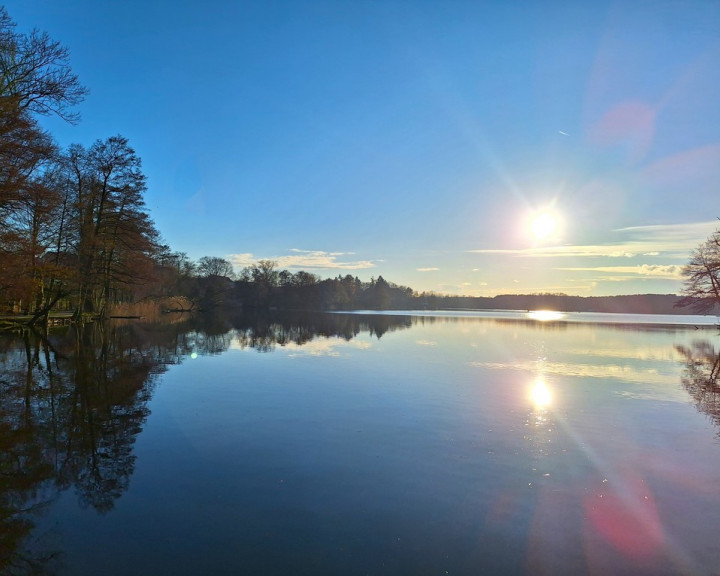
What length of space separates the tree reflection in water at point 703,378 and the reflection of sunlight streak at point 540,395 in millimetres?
3271

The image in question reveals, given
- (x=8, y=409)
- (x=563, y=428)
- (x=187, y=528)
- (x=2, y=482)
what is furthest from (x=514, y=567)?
(x=8, y=409)

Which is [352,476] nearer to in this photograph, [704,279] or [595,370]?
[595,370]

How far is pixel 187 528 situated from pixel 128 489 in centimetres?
139

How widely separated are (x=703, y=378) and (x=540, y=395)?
7659 mm

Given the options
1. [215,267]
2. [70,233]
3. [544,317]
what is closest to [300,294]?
[215,267]

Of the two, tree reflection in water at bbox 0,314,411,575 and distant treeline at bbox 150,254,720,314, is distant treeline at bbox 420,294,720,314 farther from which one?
tree reflection in water at bbox 0,314,411,575

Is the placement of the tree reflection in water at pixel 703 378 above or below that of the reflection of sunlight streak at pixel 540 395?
above

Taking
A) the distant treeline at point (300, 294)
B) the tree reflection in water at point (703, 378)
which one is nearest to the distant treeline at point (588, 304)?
the distant treeline at point (300, 294)

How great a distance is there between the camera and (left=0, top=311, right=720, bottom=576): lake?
4277 millimetres

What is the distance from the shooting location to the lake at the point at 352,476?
4.28 meters

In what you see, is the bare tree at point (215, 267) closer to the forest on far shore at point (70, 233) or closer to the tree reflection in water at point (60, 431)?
the forest on far shore at point (70, 233)

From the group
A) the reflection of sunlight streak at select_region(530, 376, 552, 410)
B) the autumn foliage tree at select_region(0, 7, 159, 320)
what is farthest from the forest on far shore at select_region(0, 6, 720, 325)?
the reflection of sunlight streak at select_region(530, 376, 552, 410)

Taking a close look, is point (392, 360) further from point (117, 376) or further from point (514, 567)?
point (514, 567)

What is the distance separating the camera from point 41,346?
62.1ft
